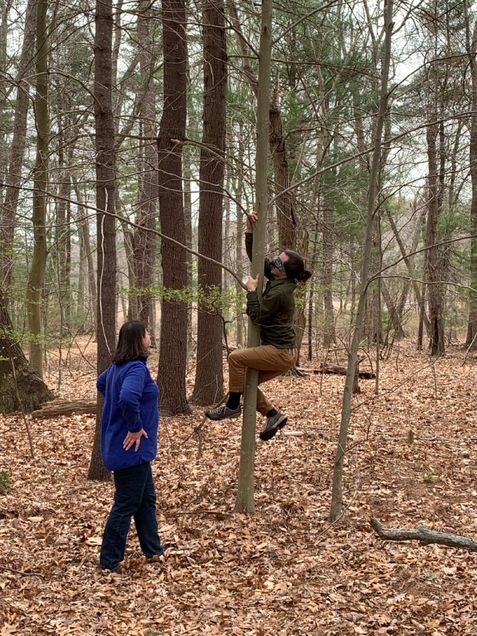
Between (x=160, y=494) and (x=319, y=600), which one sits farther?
(x=160, y=494)

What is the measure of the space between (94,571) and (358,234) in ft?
47.2

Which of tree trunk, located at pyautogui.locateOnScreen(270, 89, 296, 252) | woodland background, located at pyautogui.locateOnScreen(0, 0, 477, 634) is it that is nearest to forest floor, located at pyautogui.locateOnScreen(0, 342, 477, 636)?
woodland background, located at pyautogui.locateOnScreen(0, 0, 477, 634)

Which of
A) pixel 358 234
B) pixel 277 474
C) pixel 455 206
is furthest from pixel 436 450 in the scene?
pixel 455 206

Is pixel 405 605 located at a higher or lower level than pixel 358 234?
lower

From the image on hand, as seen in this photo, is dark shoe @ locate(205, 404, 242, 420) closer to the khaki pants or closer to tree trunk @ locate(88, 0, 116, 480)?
the khaki pants

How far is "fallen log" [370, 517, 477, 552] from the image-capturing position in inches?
184

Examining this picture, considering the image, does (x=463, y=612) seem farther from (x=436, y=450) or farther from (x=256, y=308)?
(x=436, y=450)

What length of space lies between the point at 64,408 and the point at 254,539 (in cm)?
558

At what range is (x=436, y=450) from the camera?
7.81m

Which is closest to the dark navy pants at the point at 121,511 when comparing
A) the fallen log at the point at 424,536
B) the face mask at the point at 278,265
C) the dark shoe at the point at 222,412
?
the dark shoe at the point at 222,412

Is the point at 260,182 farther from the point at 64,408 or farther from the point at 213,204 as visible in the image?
the point at 64,408

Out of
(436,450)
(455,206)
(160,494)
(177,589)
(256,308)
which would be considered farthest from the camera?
(455,206)

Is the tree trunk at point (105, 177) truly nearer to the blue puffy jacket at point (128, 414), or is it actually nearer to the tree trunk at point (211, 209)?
the blue puffy jacket at point (128, 414)

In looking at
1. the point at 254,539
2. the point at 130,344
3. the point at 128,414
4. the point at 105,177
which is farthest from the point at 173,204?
the point at 254,539
